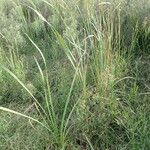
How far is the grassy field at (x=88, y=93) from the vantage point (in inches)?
73.4

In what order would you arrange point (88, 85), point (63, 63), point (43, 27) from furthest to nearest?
1. point (43, 27)
2. point (63, 63)
3. point (88, 85)

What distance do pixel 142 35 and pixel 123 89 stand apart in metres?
0.55

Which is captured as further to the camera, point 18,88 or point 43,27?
point 43,27

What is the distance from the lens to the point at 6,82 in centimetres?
246

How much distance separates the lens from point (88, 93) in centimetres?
211

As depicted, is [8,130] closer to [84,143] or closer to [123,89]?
[84,143]

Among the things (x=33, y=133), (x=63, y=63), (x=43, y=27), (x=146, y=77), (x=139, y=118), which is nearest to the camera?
(x=139, y=118)

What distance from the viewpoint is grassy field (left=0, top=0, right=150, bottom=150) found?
1863 mm

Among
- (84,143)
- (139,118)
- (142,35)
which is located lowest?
(84,143)

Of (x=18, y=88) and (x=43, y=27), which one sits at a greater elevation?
(x=43, y=27)

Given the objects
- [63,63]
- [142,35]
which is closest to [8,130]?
[63,63]

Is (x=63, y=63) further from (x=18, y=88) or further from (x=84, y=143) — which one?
(x=84, y=143)

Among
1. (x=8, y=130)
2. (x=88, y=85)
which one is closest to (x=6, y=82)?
(x=8, y=130)

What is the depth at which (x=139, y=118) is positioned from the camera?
192 cm
